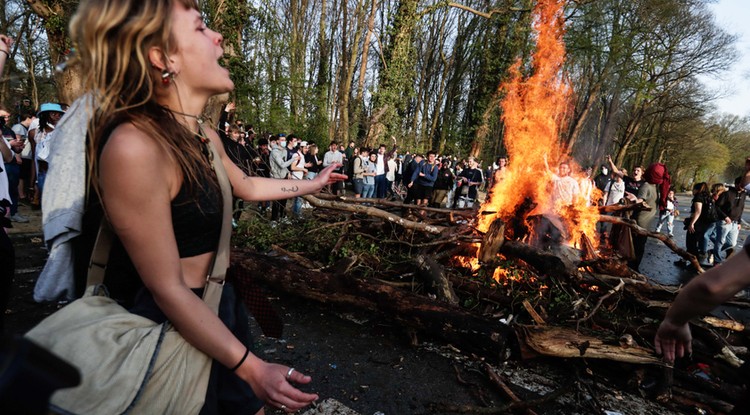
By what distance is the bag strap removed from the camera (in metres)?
1.21

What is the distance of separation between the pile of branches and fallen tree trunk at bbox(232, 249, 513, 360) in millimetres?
11

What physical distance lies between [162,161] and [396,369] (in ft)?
9.52

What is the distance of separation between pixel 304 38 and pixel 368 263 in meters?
22.8

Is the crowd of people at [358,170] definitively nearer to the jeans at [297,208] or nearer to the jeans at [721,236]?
the jeans at [297,208]

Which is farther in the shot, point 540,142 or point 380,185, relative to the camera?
point 380,185

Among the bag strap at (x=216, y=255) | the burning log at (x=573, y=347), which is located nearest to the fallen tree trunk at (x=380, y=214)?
the burning log at (x=573, y=347)

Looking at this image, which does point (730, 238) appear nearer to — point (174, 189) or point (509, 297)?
point (509, 297)

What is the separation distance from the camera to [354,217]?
6.86m

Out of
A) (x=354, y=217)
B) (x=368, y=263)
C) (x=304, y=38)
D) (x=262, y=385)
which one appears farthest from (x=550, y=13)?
(x=304, y=38)

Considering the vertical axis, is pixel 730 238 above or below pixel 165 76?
below

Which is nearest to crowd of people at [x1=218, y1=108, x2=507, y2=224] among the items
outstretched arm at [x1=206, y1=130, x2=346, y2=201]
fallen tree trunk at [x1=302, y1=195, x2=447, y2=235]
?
fallen tree trunk at [x1=302, y1=195, x2=447, y2=235]

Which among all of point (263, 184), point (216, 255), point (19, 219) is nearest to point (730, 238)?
point (263, 184)

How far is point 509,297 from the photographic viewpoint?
14.2 feet

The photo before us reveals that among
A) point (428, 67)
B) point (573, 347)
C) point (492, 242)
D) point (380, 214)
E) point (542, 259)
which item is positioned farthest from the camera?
point (428, 67)
